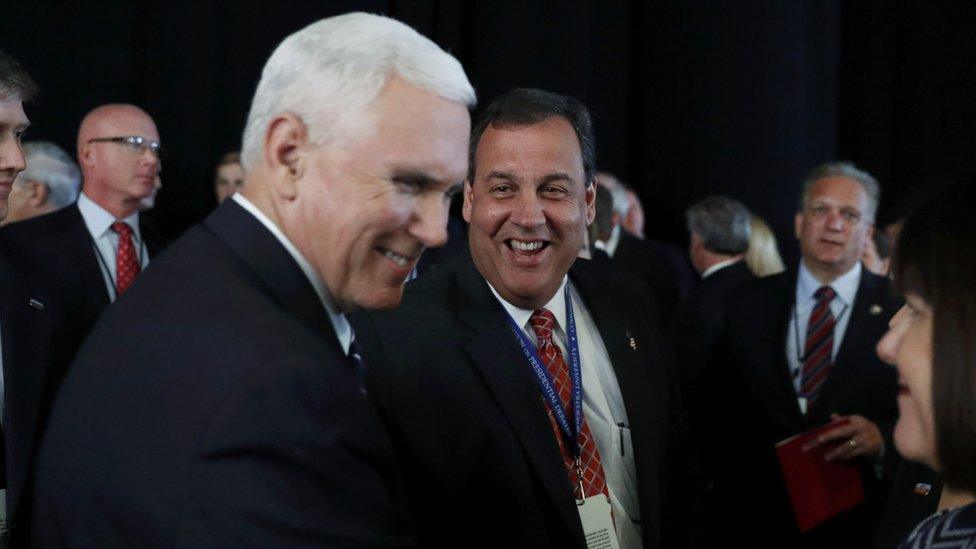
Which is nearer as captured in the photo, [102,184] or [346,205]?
[346,205]

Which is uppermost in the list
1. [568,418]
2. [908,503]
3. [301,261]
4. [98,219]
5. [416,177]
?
[416,177]

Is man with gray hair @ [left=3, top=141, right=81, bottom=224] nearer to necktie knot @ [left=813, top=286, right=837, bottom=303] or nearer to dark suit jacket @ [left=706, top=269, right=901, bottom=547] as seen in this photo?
dark suit jacket @ [left=706, top=269, right=901, bottom=547]

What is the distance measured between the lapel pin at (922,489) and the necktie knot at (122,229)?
3186mm

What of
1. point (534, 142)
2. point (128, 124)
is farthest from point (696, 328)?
point (128, 124)

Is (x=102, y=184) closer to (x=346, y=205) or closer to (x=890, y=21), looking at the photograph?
(x=346, y=205)

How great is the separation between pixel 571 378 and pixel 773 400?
75.3 inches

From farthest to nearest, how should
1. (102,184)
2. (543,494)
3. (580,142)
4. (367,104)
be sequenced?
(102,184) → (580,142) → (543,494) → (367,104)

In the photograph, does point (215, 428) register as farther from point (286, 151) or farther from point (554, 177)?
point (554, 177)

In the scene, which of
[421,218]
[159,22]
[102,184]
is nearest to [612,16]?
[159,22]

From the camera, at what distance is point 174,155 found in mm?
5910

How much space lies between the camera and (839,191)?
4.39 metres

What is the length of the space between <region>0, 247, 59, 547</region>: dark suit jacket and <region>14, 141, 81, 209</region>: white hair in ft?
7.19

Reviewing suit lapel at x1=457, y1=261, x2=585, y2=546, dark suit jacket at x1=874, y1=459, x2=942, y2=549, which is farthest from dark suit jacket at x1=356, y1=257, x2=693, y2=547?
dark suit jacket at x1=874, y1=459, x2=942, y2=549

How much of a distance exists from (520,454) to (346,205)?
0.83m
